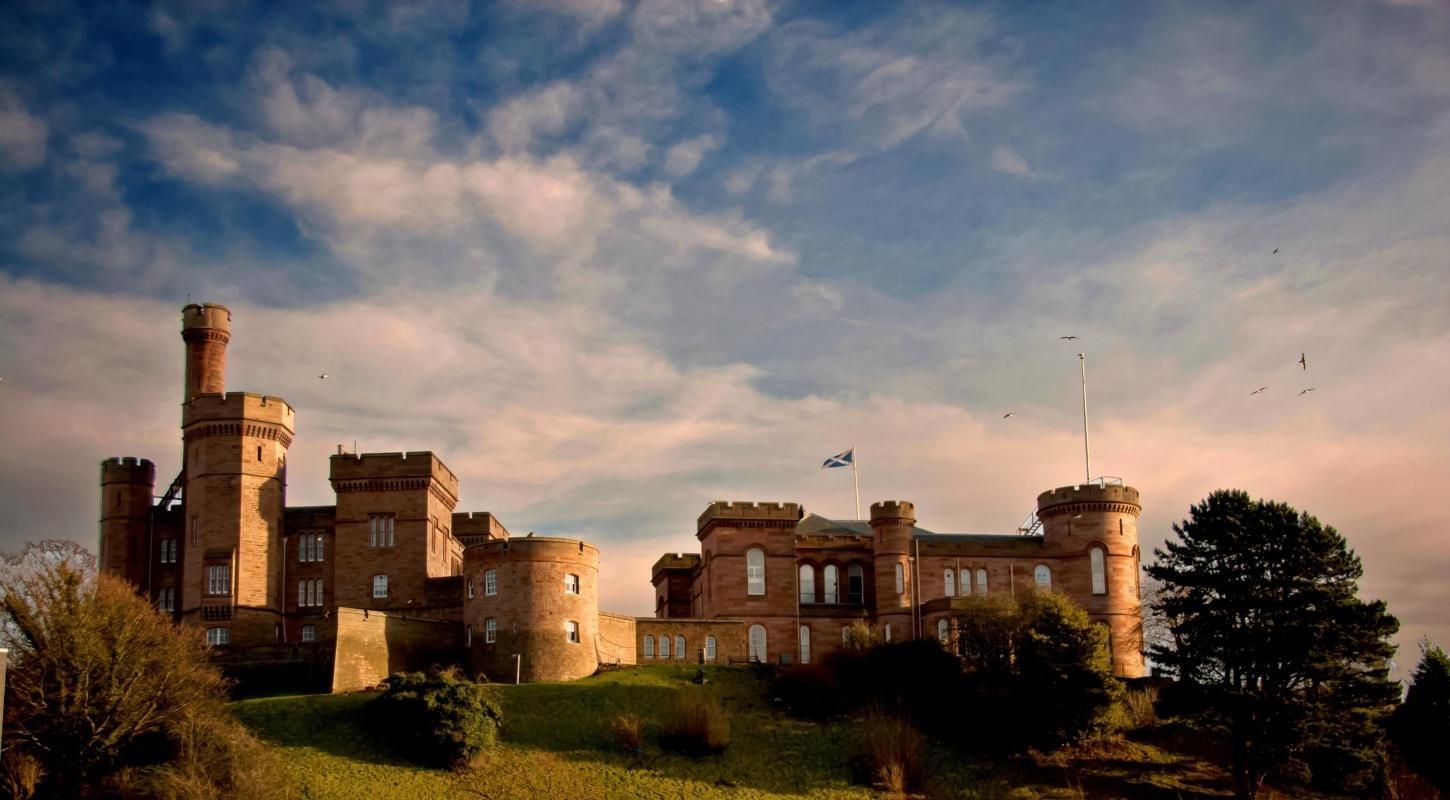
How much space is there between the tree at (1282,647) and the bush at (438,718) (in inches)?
990

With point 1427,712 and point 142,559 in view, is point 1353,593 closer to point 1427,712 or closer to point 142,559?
point 1427,712

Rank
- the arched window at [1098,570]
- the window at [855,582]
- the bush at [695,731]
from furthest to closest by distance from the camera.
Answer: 1. the window at [855,582]
2. the arched window at [1098,570]
3. the bush at [695,731]

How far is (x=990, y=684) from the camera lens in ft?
192

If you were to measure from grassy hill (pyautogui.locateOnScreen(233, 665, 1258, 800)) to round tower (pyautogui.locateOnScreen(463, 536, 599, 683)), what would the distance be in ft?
6.12

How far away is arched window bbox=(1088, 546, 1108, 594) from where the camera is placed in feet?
231

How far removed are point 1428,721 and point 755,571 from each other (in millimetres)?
29726

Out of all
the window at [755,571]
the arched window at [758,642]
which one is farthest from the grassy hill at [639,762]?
the window at [755,571]

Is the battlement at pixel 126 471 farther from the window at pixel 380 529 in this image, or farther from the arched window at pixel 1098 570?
the arched window at pixel 1098 570

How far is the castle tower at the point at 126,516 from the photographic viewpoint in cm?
6688

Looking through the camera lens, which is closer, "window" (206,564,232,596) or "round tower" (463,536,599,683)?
"round tower" (463,536,599,683)

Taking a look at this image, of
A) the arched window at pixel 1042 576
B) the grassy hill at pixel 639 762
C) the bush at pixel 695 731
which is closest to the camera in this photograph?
the grassy hill at pixel 639 762

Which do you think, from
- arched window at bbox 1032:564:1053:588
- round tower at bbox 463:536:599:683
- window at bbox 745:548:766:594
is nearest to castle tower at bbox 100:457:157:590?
round tower at bbox 463:536:599:683

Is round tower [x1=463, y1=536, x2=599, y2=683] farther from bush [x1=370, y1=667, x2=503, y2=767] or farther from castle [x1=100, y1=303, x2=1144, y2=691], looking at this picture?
bush [x1=370, y1=667, x2=503, y2=767]

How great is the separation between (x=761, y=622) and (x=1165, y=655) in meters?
21.1
